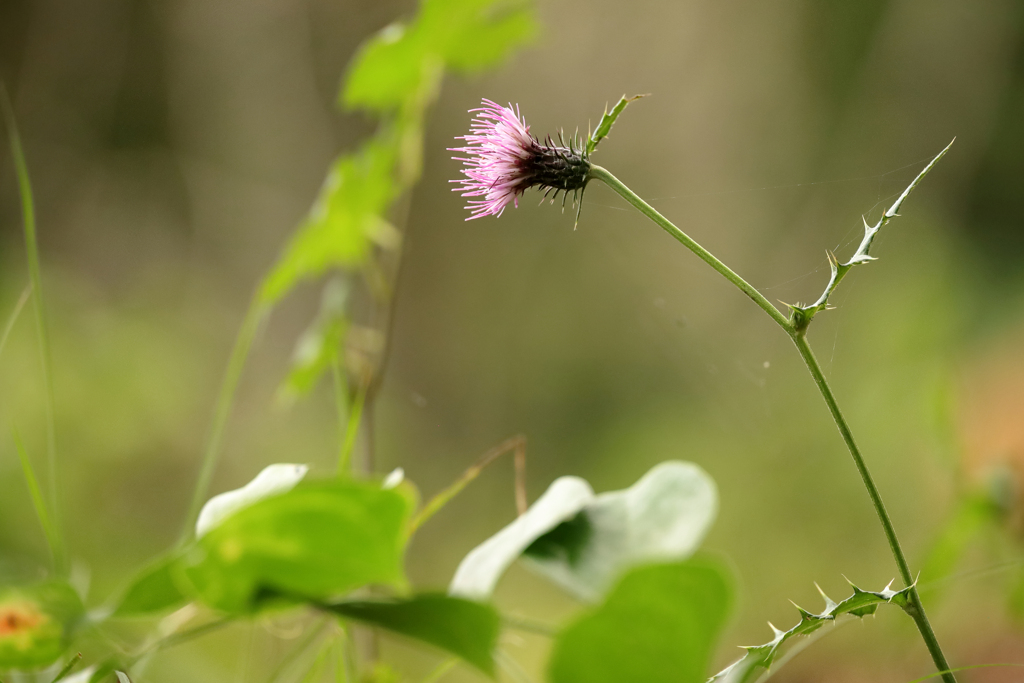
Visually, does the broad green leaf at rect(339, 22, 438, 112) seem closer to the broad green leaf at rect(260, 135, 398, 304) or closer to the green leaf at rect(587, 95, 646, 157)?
the broad green leaf at rect(260, 135, 398, 304)

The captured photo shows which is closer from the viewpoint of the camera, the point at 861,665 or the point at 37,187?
the point at 861,665

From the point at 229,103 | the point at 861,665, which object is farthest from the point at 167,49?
the point at 861,665

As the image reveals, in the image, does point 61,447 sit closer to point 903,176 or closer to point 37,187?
point 37,187

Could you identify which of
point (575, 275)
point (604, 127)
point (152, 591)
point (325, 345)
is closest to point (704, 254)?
point (604, 127)

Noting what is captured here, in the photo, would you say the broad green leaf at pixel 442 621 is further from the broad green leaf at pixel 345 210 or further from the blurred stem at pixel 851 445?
the broad green leaf at pixel 345 210

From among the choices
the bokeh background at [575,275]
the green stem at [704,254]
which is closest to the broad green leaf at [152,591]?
the green stem at [704,254]

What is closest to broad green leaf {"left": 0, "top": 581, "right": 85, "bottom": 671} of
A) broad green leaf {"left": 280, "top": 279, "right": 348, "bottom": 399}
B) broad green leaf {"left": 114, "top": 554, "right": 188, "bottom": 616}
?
broad green leaf {"left": 114, "top": 554, "right": 188, "bottom": 616}
